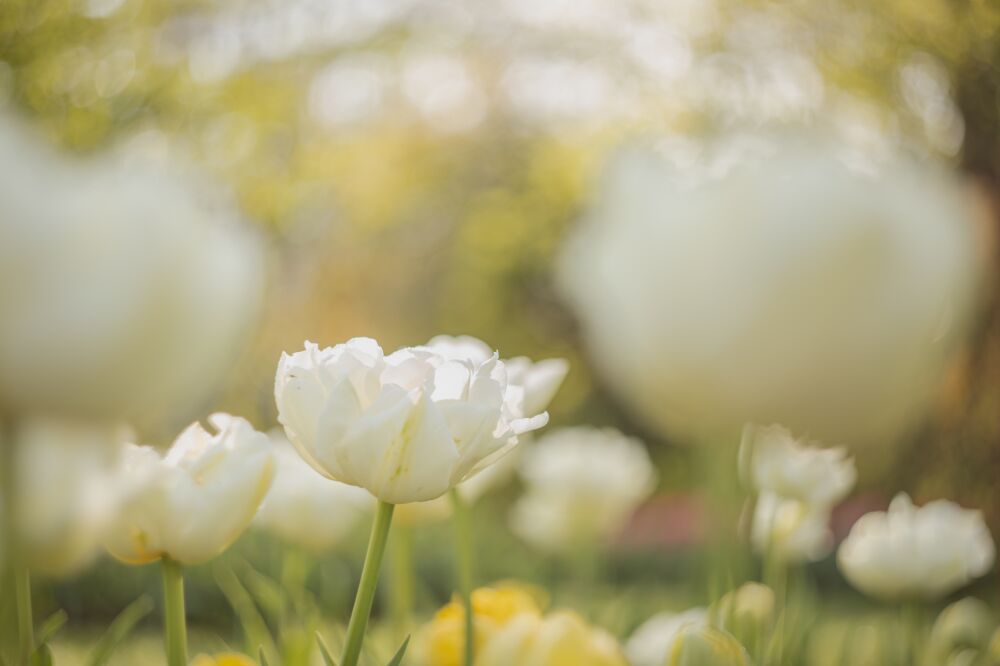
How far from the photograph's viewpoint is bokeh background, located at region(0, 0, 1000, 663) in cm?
322

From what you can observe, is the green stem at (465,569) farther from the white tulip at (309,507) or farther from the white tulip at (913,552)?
the white tulip at (913,552)

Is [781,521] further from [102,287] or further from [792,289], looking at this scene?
[102,287]

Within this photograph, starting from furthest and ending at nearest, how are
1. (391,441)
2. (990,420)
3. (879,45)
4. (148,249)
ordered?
(879,45), (990,420), (391,441), (148,249)

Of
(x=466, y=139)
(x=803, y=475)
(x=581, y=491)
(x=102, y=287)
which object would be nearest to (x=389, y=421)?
(x=102, y=287)

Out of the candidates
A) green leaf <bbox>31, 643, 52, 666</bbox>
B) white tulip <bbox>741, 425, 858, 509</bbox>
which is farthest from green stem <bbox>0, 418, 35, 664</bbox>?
white tulip <bbox>741, 425, 858, 509</bbox>

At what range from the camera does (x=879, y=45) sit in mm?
4504

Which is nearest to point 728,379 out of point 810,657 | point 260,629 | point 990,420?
point 260,629

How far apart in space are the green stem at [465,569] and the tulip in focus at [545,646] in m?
0.02

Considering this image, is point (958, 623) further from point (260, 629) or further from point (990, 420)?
point (990, 420)

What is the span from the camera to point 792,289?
45 centimetres

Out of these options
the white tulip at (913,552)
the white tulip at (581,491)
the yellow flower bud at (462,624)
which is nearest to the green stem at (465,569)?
the yellow flower bud at (462,624)

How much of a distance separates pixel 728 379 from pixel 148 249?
267mm

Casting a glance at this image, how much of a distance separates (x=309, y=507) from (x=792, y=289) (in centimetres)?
85

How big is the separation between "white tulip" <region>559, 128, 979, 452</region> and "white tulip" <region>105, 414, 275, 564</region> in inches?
11.6
